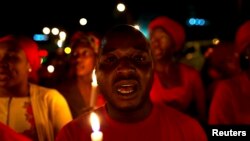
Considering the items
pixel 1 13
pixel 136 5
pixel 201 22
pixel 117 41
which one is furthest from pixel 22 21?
pixel 117 41

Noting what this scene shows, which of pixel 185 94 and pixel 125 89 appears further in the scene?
pixel 185 94

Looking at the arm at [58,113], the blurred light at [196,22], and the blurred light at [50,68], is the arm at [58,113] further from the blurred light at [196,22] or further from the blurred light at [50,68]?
the blurred light at [196,22]

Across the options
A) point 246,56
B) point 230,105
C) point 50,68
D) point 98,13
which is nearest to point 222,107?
point 230,105

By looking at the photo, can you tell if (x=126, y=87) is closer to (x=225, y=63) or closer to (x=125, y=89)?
(x=125, y=89)

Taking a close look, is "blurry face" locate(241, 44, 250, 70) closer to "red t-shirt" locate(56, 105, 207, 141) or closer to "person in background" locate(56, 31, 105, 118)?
"person in background" locate(56, 31, 105, 118)

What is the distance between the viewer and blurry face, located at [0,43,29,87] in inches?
200

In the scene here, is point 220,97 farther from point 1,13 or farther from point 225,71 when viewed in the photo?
point 1,13

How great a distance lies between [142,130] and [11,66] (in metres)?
2.40

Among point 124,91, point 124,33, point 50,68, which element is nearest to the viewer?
point 124,91

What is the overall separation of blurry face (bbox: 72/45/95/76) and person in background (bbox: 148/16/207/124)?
2.52ft

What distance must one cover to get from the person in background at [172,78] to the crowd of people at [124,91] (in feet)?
0.04

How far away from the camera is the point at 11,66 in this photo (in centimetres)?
512

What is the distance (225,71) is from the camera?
23.4 ft

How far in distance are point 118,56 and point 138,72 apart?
159 mm
